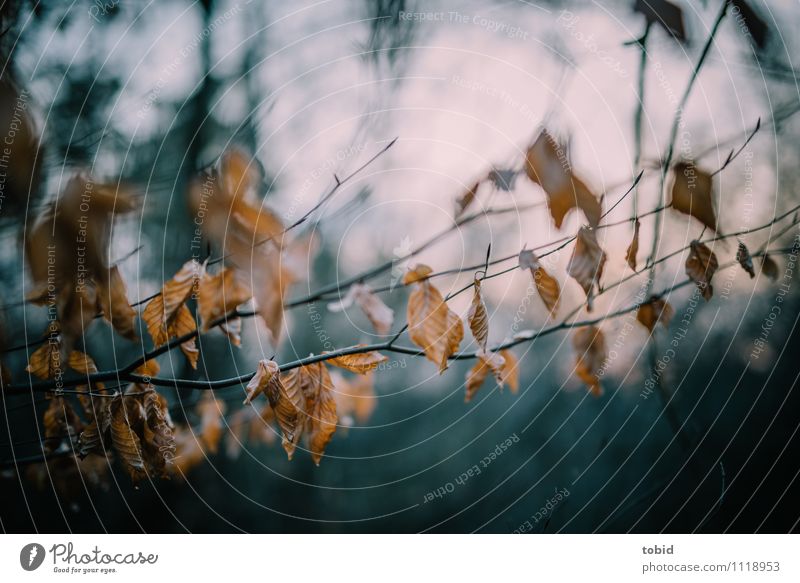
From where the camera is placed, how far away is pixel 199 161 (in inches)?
18.8

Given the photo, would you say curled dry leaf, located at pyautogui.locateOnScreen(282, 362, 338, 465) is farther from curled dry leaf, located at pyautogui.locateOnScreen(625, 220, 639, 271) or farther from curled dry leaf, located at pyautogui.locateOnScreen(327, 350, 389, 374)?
curled dry leaf, located at pyautogui.locateOnScreen(625, 220, 639, 271)

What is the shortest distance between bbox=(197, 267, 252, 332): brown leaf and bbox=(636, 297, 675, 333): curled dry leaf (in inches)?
13.9

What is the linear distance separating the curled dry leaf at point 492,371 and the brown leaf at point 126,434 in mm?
246

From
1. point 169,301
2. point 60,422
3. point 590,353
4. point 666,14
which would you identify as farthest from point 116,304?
point 666,14

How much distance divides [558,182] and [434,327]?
17cm

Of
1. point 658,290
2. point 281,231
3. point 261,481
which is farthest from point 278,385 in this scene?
point 261,481

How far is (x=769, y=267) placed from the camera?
1.59ft

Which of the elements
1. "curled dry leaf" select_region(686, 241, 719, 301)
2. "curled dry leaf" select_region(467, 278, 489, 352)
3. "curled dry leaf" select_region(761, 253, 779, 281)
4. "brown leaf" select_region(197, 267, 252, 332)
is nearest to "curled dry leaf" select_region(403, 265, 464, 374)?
"curled dry leaf" select_region(467, 278, 489, 352)

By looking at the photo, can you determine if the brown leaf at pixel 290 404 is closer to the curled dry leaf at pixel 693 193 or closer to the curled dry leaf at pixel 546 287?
the curled dry leaf at pixel 546 287

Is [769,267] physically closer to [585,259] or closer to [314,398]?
[585,259]

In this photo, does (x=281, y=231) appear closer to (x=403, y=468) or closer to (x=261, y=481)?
(x=261, y=481)

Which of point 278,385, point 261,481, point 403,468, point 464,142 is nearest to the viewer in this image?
point 278,385
